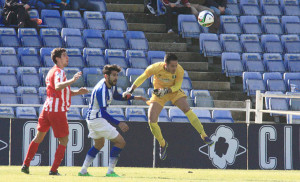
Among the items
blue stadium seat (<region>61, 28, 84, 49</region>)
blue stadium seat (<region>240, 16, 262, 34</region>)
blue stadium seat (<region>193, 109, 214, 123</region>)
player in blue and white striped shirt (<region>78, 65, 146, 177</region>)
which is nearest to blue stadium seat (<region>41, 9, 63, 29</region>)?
blue stadium seat (<region>61, 28, 84, 49</region>)

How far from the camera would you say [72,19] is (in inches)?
770

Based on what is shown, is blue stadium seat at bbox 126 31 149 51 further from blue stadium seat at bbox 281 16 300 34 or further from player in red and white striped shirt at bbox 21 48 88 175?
player in red and white striped shirt at bbox 21 48 88 175

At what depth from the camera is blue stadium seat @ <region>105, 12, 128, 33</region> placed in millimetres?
19984

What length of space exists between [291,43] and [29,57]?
7959 mm

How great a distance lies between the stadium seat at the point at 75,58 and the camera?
17891mm

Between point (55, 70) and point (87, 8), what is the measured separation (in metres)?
10.5

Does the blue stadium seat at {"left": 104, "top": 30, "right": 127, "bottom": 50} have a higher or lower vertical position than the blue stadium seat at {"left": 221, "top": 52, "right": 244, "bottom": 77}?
higher

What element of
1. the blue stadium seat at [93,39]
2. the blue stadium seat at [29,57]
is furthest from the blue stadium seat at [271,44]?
the blue stadium seat at [29,57]

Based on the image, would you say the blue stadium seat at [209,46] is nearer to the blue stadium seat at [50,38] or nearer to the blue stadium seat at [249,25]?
the blue stadium seat at [249,25]

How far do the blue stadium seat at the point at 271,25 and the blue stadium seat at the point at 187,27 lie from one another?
2259mm

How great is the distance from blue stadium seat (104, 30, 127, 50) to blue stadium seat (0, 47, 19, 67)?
2807mm

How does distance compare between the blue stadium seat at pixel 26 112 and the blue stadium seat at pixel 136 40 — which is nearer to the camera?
the blue stadium seat at pixel 26 112

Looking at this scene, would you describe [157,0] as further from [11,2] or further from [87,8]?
[11,2]

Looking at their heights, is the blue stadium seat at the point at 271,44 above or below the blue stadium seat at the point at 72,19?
below
